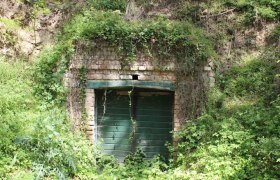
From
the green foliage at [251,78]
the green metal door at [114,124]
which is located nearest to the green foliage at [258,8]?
the green foliage at [251,78]

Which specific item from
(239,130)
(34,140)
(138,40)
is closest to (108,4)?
(138,40)

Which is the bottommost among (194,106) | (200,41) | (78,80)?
(194,106)

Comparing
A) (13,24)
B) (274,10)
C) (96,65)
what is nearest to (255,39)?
(274,10)

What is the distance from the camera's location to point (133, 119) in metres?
7.54

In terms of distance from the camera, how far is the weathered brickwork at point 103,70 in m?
7.23

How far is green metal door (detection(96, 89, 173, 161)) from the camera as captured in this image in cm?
746

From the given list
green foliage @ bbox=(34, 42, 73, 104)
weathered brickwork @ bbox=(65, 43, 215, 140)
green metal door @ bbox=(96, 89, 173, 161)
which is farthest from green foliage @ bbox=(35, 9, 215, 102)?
green metal door @ bbox=(96, 89, 173, 161)

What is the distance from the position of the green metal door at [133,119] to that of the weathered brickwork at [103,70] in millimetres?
336

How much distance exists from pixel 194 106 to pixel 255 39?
2.21 metres

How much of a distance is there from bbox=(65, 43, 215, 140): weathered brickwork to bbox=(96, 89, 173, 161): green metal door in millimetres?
336

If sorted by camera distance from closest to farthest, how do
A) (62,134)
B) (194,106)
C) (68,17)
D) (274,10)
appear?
1. (62,134)
2. (194,106)
3. (274,10)
4. (68,17)

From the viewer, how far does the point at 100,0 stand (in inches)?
349

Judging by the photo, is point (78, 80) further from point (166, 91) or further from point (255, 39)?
point (255, 39)

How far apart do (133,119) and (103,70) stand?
1.21m
